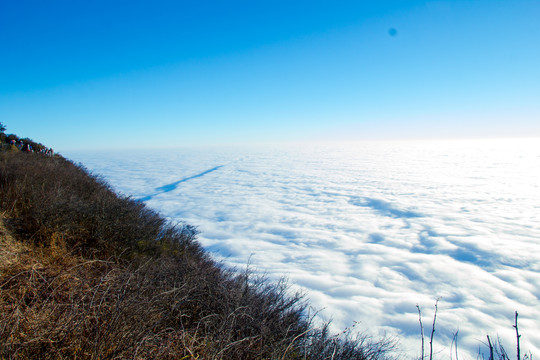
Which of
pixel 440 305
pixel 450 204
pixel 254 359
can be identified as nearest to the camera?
pixel 254 359

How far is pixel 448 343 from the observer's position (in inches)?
181

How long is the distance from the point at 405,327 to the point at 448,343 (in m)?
0.68

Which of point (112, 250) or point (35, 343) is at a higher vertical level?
point (35, 343)

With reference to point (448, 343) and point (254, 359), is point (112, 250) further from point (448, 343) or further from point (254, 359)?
point (448, 343)

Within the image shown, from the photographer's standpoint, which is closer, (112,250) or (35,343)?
(35,343)

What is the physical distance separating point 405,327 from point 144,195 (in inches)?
787

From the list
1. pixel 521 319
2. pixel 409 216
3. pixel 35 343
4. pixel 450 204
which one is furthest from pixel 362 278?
pixel 450 204

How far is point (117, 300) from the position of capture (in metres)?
2.18

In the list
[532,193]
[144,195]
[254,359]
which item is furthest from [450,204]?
[144,195]

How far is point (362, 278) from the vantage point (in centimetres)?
704

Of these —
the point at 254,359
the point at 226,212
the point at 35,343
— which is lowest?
the point at 226,212

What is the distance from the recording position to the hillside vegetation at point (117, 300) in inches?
75.4

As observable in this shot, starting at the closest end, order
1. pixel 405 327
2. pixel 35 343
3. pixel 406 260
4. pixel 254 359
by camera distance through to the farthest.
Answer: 1. pixel 35 343
2. pixel 254 359
3. pixel 405 327
4. pixel 406 260

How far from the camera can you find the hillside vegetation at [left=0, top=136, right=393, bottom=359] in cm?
192
